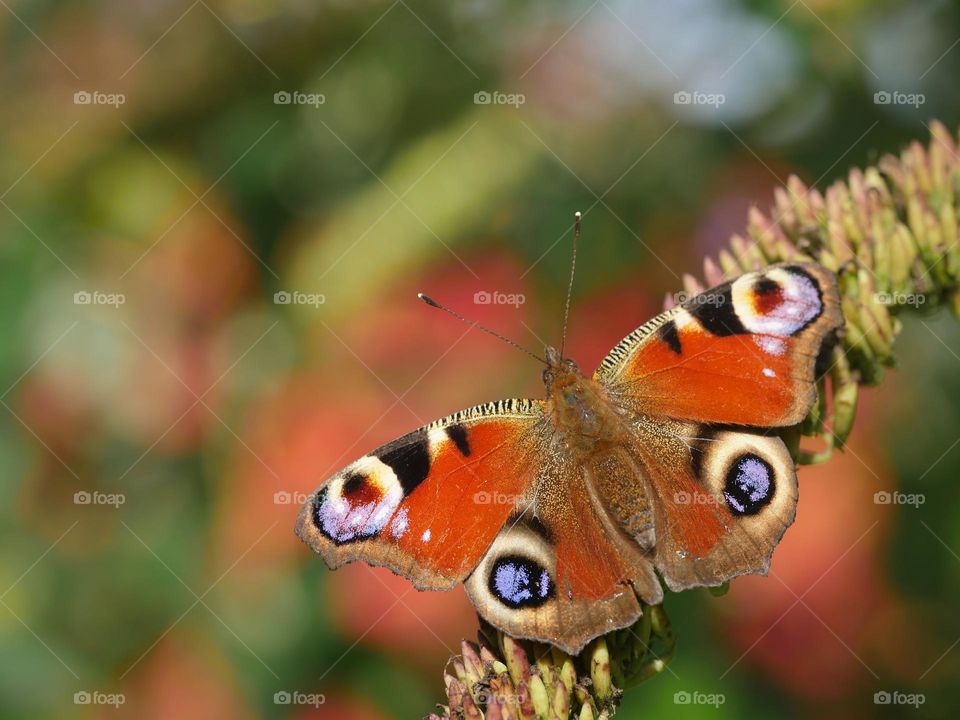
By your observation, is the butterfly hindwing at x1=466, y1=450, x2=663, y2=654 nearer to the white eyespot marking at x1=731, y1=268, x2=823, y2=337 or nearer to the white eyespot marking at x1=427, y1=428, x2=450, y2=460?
the white eyespot marking at x1=427, y1=428, x2=450, y2=460

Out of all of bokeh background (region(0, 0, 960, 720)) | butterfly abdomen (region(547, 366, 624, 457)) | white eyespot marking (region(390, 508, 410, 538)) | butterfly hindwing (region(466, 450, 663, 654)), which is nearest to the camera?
butterfly hindwing (region(466, 450, 663, 654))

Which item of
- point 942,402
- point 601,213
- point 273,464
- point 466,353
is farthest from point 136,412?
point 942,402

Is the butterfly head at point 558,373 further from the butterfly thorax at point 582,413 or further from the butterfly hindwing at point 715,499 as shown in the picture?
the butterfly hindwing at point 715,499

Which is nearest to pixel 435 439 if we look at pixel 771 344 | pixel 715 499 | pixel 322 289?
pixel 715 499

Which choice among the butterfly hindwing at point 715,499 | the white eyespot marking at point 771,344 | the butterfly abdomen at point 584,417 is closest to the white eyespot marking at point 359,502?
the butterfly abdomen at point 584,417

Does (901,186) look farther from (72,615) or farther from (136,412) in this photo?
(72,615)

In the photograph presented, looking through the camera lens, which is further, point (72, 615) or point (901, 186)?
point (72, 615)

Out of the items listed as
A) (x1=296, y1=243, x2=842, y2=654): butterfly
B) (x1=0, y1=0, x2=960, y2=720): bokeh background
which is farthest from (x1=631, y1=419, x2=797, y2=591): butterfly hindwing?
(x1=0, y1=0, x2=960, y2=720): bokeh background
